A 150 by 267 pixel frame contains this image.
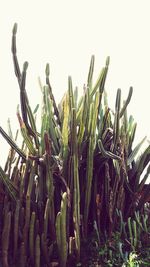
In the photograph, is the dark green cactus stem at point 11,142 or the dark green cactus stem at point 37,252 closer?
the dark green cactus stem at point 37,252

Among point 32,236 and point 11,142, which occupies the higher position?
point 11,142

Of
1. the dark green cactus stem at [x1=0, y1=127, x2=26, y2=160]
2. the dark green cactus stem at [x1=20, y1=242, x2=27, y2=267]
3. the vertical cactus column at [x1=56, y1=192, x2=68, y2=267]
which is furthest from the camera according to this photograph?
the dark green cactus stem at [x1=0, y1=127, x2=26, y2=160]

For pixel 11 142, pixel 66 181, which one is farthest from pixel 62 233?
pixel 11 142

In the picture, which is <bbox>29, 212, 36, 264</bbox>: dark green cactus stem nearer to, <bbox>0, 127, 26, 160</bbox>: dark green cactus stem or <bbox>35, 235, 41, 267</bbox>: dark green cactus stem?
<bbox>35, 235, 41, 267</bbox>: dark green cactus stem

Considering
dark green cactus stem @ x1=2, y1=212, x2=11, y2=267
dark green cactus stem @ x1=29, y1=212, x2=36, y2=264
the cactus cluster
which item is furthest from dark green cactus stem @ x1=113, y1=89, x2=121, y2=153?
dark green cactus stem @ x1=2, y1=212, x2=11, y2=267

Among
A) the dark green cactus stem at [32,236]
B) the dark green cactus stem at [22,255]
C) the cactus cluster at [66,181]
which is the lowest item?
the dark green cactus stem at [22,255]

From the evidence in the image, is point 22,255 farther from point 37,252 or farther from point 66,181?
point 66,181

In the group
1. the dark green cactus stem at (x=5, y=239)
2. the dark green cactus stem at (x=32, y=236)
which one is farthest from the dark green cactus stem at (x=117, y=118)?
the dark green cactus stem at (x=5, y=239)

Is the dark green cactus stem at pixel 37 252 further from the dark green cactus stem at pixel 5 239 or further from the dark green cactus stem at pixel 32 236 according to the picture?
the dark green cactus stem at pixel 5 239

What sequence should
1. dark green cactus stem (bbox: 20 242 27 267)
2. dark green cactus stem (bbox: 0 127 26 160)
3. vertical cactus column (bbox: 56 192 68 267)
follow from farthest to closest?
dark green cactus stem (bbox: 0 127 26 160), dark green cactus stem (bbox: 20 242 27 267), vertical cactus column (bbox: 56 192 68 267)
